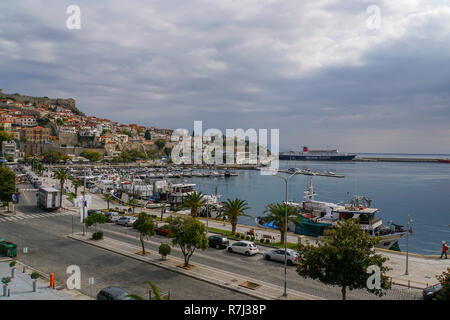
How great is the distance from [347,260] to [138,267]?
1381 centimetres

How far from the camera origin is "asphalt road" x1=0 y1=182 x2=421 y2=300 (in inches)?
666

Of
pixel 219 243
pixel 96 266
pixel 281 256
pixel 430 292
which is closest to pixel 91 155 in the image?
pixel 219 243

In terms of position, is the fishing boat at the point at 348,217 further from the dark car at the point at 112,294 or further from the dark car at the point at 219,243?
the dark car at the point at 112,294

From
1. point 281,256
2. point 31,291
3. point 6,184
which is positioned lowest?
point 281,256

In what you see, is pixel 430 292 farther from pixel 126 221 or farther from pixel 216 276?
pixel 126 221

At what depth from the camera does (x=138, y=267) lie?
20672 millimetres

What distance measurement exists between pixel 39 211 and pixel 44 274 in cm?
2720

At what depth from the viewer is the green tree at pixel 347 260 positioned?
1335cm

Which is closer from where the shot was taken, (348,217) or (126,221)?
(348,217)

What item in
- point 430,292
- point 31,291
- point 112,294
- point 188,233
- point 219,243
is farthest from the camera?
point 219,243

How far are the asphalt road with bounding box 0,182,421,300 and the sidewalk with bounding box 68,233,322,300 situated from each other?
55 centimetres

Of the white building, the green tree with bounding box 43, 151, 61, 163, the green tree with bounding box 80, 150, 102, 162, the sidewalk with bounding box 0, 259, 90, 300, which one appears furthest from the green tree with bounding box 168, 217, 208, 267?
the white building

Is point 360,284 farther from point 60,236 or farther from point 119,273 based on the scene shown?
point 60,236

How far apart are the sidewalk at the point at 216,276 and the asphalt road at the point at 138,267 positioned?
21.7 inches
